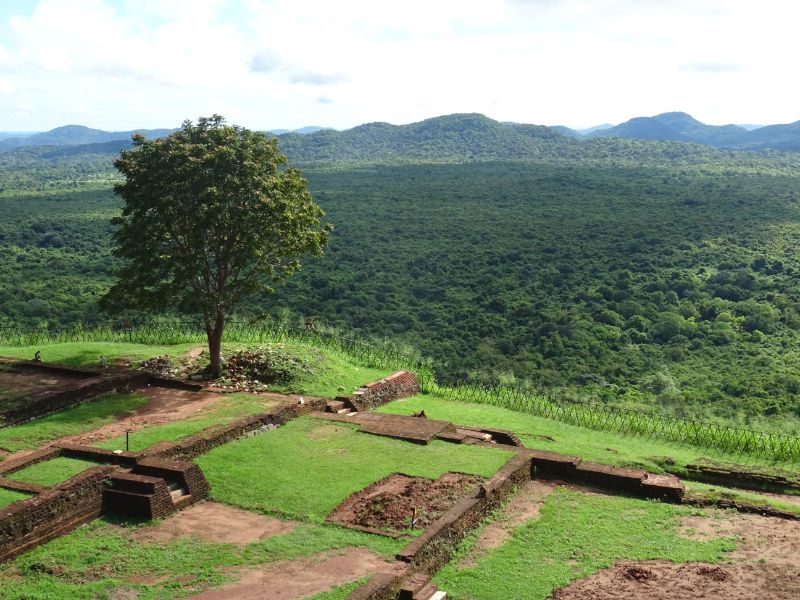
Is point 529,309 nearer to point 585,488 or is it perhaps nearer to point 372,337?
point 372,337

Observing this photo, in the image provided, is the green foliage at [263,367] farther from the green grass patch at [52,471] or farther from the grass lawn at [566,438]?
the green grass patch at [52,471]

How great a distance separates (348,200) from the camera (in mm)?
90688

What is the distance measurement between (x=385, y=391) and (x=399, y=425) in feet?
17.0

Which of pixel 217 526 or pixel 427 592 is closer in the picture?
pixel 427 592

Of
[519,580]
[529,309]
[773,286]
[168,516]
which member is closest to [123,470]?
[168,516]

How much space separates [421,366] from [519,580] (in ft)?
66.5

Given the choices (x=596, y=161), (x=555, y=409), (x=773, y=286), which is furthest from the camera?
(x=596, y=161)

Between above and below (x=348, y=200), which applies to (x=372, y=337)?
below

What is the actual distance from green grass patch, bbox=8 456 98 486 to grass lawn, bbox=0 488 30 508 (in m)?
0.60

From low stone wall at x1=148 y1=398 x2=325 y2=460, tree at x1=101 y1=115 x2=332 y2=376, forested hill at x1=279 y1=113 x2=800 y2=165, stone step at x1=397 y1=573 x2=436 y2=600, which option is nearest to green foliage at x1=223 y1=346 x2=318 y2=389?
tree at x1=101 y1=115 x2=332 y2=376

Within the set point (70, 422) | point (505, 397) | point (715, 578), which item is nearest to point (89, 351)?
point (70, 422)

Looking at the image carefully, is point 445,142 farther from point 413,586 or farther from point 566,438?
point 413,586

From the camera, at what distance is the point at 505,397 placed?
2825cm

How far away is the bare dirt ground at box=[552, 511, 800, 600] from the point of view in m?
11.8
